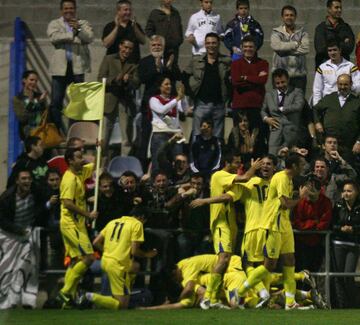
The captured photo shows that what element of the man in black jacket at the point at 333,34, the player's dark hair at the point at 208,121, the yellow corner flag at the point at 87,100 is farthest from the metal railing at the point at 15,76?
the man in black jacket at the point at 333,34

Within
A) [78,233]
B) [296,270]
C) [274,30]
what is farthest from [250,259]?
[274,30]

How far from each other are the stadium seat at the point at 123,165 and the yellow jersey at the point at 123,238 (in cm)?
221

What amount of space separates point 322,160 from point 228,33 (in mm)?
3255

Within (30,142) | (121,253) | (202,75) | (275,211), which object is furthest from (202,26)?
(121,253)

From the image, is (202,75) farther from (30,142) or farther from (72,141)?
(30,142)

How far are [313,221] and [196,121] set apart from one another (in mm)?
3008

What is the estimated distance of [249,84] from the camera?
22.8m

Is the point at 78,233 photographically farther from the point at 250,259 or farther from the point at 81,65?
the point at 81,65

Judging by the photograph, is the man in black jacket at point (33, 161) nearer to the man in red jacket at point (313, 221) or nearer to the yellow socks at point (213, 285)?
the yellow socks at point (213, 285)

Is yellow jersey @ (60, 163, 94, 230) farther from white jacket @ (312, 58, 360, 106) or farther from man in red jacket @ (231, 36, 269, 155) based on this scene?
white jacket @ (312, 58, 360, 106)

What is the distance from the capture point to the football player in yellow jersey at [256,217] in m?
20.3

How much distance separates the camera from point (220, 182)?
66.8 feet

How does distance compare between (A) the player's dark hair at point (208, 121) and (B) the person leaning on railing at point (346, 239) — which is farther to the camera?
(A) the player's dark hair at point (208, 121)

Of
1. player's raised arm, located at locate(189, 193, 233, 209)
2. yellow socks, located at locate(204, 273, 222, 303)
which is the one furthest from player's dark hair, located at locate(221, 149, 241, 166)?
yellow socks, located at locate(204, 273, 222, 303)
